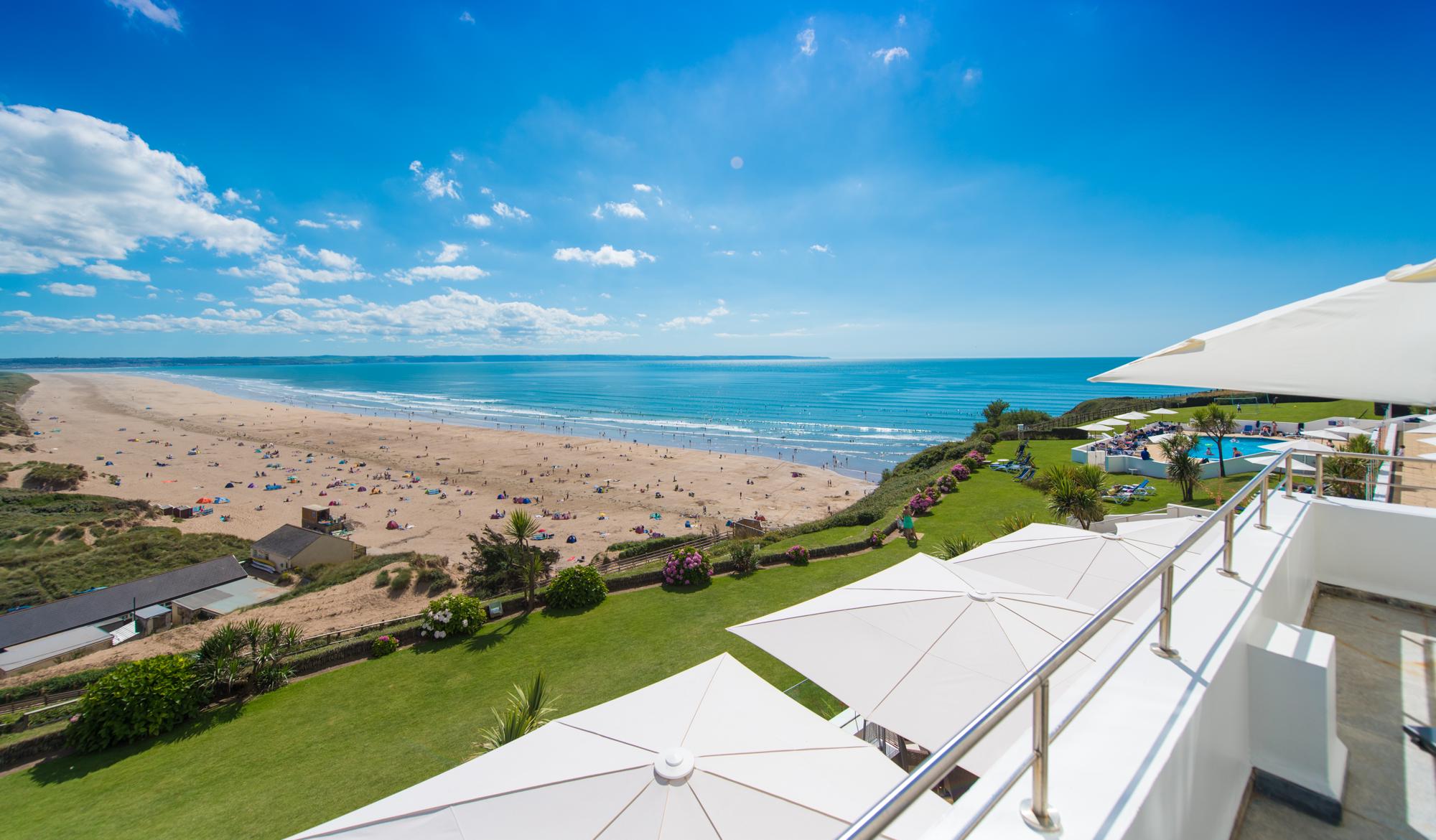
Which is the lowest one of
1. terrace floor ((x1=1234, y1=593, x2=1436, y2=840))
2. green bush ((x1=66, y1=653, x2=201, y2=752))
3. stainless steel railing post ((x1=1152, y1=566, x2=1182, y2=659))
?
green bush ((x1=66, y1=653, x2=201, y2=752))

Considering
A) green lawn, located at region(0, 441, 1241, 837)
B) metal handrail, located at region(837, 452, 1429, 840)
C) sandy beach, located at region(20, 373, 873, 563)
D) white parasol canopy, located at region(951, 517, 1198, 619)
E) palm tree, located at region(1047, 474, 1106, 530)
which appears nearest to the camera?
metal handrail, located at region(837, 452, 1429, 840)

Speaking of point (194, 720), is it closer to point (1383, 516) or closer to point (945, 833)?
point (945, 833)

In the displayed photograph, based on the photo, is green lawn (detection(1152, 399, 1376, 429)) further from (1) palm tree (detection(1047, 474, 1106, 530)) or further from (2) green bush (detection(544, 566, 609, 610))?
(2) green bush (detection(544, 566, 609, 610))

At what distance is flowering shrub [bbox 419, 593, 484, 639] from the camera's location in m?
13.4

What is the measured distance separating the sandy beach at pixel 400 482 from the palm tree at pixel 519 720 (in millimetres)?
11661

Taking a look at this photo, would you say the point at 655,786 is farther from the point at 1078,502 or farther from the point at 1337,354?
the point at 1078,502

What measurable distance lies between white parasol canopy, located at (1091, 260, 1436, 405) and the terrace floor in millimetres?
1971

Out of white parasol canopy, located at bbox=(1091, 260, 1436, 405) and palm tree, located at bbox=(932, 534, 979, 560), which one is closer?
white parasol canopy, located at bbox=(1091, 260, 1436, 405)

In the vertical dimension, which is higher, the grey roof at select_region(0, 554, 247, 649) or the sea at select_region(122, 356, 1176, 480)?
the sea at select_region(122, 356, 1176, 480)

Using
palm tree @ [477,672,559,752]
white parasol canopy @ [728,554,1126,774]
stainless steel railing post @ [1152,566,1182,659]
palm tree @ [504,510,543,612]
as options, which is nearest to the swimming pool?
white parasol canopy @ [728,554,1126,774]

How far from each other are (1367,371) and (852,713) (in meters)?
7.26

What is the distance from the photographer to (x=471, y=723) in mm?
10047

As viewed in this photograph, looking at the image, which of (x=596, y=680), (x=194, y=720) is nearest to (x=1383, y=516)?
(x=596, y=680)

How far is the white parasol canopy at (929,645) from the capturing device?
19.4 feet
